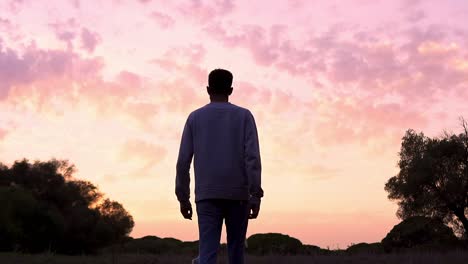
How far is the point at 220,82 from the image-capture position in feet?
25.2

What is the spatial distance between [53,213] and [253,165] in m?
34.8

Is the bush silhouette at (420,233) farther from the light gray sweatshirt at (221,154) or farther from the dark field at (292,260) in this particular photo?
the light gray sweatshirt at (221,154)

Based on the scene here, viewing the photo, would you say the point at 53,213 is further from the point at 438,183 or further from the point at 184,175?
the point at 184,175

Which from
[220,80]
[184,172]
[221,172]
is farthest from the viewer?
[220,80]

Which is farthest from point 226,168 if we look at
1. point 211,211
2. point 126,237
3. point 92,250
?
point 126,237

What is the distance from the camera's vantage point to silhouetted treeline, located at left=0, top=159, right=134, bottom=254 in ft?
120

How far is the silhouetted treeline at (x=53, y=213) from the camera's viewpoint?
36.7m

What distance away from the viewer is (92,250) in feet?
135

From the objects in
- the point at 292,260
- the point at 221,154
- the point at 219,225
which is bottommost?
the point at 219,225

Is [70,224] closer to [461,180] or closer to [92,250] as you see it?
[92,250]

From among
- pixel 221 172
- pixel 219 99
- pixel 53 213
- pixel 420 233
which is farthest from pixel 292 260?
pixel 53 213

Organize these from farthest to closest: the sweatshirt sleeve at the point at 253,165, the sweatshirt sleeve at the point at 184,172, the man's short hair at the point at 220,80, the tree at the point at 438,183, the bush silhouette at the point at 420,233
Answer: the tree at the point at 438,183
the bush silhouette at the point at 420,233
the man's short hair at the point at 220,80
the sweatshirt sleeve at the point at 184,172
the sweatshirt sleeve at the point at 253,165

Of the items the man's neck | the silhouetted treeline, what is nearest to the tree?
the silhouetted treeline

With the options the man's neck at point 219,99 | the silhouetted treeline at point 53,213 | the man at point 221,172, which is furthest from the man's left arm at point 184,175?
the silhouetted treeline at point 53,213
